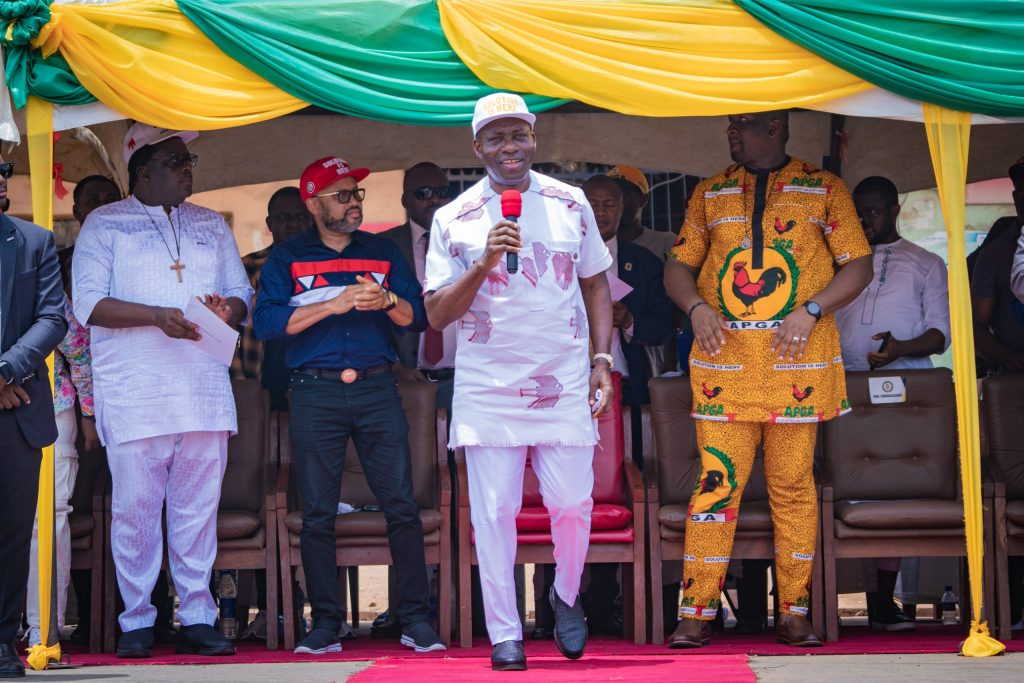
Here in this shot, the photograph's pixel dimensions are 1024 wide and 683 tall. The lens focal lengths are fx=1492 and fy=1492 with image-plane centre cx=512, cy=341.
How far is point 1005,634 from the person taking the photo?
21.0 ft

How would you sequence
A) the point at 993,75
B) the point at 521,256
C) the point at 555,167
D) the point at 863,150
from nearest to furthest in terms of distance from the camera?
the point at 521,256, the point at 993,75, the point at 863,150, the point at 555,167

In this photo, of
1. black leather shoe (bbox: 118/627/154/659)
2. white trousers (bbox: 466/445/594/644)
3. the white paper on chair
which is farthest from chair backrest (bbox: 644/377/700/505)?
black leather shoe (bbox: 118/627/154/659)

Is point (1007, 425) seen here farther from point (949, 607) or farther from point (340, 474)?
point (340, 474)

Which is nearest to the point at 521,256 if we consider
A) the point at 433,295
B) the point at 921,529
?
the point at 433,295

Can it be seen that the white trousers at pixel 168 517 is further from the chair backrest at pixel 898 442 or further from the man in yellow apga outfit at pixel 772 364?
the chair backrest at pixel 898 442

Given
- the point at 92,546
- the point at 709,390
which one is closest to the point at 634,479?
the point at 709,390

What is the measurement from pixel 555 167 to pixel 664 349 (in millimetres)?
1767

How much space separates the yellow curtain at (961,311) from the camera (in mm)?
6082

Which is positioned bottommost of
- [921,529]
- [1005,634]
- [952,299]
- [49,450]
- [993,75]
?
[1005,634]

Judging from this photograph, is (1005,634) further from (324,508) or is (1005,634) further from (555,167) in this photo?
(555,167)

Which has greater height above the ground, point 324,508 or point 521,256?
point 521,256

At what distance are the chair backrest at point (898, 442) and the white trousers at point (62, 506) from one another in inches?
134

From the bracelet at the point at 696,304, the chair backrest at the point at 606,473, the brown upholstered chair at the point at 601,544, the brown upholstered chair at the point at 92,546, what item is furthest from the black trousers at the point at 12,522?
the bracelet at the point at 696,304

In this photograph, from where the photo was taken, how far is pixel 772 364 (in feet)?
20.4
